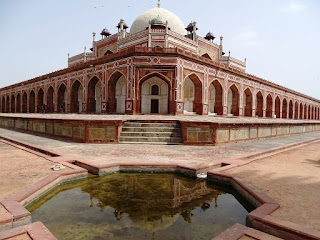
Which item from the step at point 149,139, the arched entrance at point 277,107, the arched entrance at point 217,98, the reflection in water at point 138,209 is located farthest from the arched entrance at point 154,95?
the arched entrance at point 277,107

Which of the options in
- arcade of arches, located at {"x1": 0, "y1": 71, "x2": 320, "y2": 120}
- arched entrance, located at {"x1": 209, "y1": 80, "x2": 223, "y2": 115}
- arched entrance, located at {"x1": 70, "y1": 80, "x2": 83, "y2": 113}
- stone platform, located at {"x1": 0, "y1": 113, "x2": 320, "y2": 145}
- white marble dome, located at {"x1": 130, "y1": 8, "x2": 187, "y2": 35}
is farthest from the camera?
white marble dome, located at {"x1": 130, "y1": 8, "x2": 187, "y2": 35}

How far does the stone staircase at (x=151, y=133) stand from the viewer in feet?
22.8

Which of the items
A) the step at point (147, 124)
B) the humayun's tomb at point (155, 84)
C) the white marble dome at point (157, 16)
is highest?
the white marble dome at point (157, 16)

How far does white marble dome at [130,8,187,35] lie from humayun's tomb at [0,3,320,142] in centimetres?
11

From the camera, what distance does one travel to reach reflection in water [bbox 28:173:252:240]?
1.98 m

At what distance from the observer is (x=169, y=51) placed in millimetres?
14164

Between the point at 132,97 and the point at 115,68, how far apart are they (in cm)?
285

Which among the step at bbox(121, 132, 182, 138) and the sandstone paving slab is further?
the step at bbox(121, 132, 182, 138)

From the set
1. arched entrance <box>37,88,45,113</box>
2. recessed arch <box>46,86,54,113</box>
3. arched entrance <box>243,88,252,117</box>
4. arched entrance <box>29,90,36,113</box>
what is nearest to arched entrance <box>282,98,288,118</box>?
arched entrance <box>243,88,252,117</box>

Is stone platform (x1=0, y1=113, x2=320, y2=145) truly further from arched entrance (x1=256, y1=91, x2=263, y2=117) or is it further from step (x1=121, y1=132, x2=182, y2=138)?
arched entrance (x1=256, y1=91, x2=263, y2=117)

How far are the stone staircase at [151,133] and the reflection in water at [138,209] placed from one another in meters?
3.53

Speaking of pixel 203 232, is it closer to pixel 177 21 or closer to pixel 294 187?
pixel 294 187

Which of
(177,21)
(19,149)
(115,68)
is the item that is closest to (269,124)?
(19,149)

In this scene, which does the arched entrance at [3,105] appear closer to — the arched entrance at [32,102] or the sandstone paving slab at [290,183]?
the arched entrance at [32,102]
